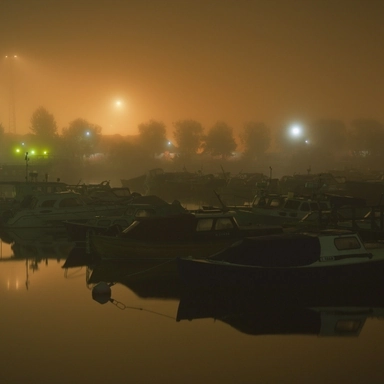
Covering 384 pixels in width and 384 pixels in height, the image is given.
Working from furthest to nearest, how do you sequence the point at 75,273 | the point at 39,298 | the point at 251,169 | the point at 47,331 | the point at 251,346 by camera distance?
the point at 251,169, the point at 75,273, the point at 39,298, the point at 47,331, the point at 251,346

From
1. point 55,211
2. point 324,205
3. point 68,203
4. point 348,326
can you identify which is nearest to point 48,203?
point 55,211

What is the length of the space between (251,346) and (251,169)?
113638 mm

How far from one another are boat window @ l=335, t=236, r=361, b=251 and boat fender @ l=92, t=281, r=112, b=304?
7.11 m

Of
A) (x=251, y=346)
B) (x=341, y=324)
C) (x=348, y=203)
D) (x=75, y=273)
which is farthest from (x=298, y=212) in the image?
(x=251, y=346)

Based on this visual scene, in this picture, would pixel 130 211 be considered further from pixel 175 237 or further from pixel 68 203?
pixel 175 237

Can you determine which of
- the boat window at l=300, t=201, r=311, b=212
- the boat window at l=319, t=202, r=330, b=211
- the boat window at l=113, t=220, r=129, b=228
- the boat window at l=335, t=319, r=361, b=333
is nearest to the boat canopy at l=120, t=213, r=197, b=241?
the boat window at l=113, t=220, r=129, b=228

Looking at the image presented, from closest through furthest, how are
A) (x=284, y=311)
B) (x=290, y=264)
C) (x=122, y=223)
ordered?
(x=284, y=311), (x=290, y=264), (x=122, y=223)

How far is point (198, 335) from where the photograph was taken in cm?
1539

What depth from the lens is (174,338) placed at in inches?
599

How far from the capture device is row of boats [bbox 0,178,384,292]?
58.4ft

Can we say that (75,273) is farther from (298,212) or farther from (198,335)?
(298,212)

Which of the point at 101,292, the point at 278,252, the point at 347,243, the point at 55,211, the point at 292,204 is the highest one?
the point at 292,204

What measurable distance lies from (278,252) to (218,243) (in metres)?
4.64

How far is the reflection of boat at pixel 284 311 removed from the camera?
15.9 meters
